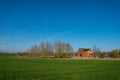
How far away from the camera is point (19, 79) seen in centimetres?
1642

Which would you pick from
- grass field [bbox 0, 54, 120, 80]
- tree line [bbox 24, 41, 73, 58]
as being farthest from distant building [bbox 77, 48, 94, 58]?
grass field [bbox 0, 54, 120, 80]

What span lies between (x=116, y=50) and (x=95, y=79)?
8648 cm

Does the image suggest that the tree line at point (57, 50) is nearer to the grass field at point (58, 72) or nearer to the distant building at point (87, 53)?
the distant building at point (87, 53)

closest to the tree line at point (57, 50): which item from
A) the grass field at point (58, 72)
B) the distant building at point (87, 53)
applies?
the distant building at point (87, 53)

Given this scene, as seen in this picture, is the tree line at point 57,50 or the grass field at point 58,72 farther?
the tree line at point 57,50

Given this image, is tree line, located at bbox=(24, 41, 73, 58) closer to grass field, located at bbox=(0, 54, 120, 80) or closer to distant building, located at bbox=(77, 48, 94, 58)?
distant building, located at bbox=(77, 48, 94, 58)

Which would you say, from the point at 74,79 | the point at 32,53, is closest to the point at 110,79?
the point at 74,79

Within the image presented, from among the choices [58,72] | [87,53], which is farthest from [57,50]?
[58,72]

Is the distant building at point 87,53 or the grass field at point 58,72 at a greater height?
the distant building at point 87,53

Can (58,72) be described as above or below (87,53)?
below

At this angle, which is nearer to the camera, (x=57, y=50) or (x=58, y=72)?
(x=58, y=72)

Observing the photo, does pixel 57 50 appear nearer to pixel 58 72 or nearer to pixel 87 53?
pixel 87 53

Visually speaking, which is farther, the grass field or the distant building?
the distant building

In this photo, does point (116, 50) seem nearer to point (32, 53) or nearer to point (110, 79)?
point (32, 53)
